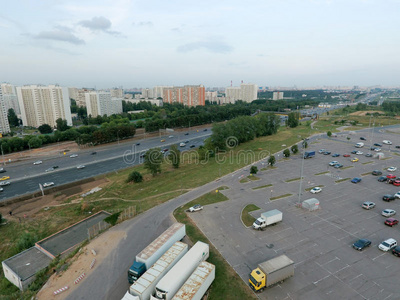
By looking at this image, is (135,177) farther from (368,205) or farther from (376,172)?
(376,172)

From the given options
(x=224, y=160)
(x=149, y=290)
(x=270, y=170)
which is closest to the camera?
(x=149, y=290)

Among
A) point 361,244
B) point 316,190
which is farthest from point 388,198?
point 361,244

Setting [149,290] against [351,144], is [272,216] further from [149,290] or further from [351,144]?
[351,144]

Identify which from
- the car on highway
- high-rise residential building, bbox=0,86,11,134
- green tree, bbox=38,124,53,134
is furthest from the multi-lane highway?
high-rise residential building, bbox=0,86,11,134

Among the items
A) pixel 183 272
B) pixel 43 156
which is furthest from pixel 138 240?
pixel 43 156

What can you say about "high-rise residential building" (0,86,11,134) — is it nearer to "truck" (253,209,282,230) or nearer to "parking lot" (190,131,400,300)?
"parking lot" (190,131,400,300)
